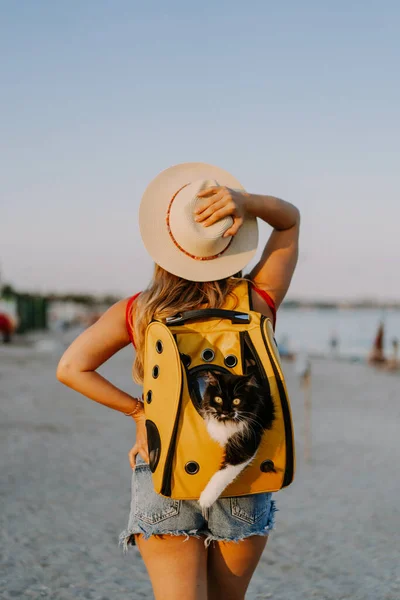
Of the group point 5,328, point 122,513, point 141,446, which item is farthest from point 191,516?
point 5,328

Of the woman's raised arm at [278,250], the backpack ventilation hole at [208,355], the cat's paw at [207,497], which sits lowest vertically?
the cat's paw at [207,497]

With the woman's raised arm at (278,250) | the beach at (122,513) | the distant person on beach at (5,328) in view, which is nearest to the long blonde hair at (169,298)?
the woman's raised arm at (278,250)

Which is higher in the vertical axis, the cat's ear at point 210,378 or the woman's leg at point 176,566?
the cat's ear at point 210,378

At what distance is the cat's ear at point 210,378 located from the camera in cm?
186

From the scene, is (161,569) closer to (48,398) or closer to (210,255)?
(210,255)

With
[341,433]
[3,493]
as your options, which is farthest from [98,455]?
[341,433]

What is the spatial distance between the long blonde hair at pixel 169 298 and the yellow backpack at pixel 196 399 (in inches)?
2.6

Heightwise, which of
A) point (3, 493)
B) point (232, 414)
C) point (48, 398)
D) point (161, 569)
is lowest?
point (48, 398)

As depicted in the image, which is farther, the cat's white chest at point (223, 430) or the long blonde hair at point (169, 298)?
the long blonde hair at point (169, 298)

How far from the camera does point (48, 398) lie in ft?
43.8

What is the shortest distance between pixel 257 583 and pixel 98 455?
4.14 m

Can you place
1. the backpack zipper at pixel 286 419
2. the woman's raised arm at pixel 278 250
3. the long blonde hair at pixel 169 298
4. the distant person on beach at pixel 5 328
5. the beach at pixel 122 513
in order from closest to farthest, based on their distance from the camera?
the backpack zipper at pixel 286 419
the long blonde hair at pixel 169 298
the woman's raised arm at pixel 278 250
the beach at pixel 122 513
the distant person on beach at pixel 5 328

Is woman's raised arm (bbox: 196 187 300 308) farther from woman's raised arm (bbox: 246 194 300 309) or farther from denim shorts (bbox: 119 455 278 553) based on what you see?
denim shorts (bbox: 119 455 278 553)

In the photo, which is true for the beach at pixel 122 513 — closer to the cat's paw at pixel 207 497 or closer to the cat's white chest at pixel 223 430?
the cat's paw at pixel 207 497
